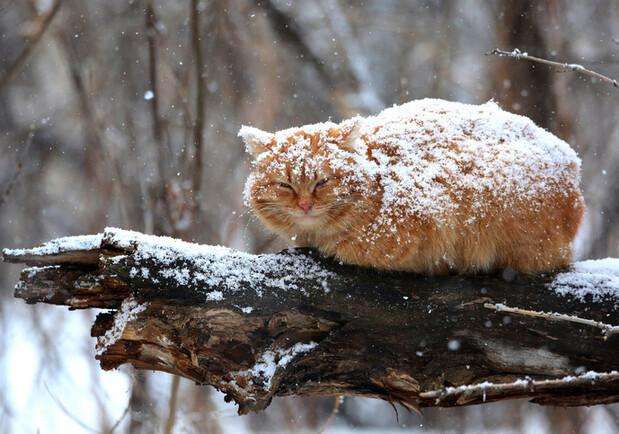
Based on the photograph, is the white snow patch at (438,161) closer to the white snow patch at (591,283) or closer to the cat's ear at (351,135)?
the cat's ear at (351,135)

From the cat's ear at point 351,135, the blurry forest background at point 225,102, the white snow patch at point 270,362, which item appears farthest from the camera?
the blurry forest background at point 225,102

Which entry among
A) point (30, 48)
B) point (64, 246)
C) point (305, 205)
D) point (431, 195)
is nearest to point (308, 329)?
point (305, 205)

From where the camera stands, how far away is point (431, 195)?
3.00 metres

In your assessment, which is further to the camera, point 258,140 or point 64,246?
point 258,140

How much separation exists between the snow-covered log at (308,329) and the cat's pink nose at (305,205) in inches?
16.5

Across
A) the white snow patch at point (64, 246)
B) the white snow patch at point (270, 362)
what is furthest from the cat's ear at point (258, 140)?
the white snow patch at point (270, 362)

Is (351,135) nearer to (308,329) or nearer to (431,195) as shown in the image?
(431,195)

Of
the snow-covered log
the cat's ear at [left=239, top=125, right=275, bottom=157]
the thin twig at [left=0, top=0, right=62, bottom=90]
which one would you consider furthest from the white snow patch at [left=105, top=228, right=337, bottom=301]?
the thin twig at [left=0, top=0, right=62, bottom=90]

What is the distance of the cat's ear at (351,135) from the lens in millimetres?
3104

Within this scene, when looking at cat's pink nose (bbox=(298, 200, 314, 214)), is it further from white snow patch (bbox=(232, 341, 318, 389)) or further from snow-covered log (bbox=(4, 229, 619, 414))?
white snow patch (bbox=(232, 341, 318, 389))

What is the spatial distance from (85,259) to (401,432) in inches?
230

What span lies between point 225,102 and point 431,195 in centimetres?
473

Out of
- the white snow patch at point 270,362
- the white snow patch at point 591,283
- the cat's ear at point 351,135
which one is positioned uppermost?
the cat's ear at point 351,135

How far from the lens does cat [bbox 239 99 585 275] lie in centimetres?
300
